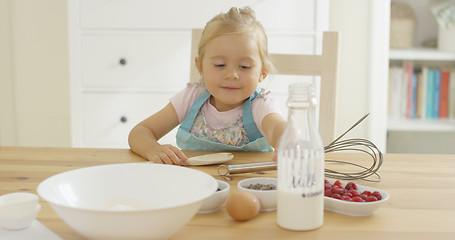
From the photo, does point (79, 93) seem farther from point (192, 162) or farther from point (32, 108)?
point (192, 162)

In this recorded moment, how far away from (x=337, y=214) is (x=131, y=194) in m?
0.28

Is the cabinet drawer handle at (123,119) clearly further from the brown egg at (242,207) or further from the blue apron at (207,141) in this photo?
the brown egg at (242,207)

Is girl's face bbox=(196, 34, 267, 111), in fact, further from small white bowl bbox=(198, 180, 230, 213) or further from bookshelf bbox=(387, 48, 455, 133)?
bookshelf bbox=(387, 48, 455, 133)

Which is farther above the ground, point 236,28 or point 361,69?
point 236,28

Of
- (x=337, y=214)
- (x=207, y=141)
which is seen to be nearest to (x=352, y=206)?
(x=337, y=214)

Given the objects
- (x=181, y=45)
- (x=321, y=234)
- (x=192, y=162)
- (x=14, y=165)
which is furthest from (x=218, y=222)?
(x=181, y=45)

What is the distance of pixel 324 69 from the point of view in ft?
4.52

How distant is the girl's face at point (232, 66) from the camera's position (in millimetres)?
1196

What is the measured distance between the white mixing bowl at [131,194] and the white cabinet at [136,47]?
1478 millimetres

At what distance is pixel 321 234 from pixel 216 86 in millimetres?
715

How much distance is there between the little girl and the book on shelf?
1.33m

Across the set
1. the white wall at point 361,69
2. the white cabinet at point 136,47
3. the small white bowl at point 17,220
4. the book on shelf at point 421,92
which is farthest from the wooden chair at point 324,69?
the book on shelf at point 421,92

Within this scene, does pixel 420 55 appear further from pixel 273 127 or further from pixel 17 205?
pixel 17 205

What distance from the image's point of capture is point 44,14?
253 cm
